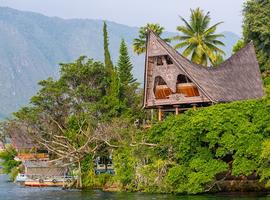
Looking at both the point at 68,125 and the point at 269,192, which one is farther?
the point at 68,125

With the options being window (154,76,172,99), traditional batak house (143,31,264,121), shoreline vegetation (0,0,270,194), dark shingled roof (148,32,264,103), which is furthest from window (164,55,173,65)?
shoreline vegetation (0,0,270,194)

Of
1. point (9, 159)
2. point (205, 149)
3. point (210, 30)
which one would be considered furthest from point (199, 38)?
point (9, 159)

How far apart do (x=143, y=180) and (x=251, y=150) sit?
8063 millimetres

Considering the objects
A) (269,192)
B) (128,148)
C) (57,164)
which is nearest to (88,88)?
(57,164)

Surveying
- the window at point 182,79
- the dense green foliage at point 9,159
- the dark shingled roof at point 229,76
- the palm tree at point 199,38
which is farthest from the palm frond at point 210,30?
the dense green foliage at point 9,159

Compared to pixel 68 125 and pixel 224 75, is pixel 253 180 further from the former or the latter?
pixel 68 125

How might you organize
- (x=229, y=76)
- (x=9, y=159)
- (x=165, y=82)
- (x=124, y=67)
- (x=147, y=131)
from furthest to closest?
(x=9, y=159)
(x=124, y=67)
(x=229, y=76)
(x=165, y=82)
(x=147, y=131)

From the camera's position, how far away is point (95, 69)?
5269 centimetres

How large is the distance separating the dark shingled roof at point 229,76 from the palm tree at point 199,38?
7084mm

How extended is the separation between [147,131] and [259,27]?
48.9 feet

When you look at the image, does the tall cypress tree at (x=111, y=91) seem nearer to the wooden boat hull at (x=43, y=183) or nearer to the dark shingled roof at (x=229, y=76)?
the wooden boat hull at (x=43, y=183)

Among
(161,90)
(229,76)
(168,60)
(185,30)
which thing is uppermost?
(185,30)

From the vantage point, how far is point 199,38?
50562 mm

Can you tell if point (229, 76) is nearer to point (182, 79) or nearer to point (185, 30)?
point (182, 79)
